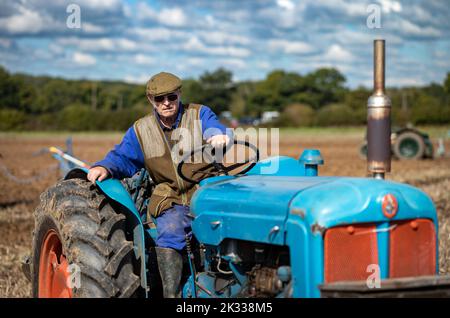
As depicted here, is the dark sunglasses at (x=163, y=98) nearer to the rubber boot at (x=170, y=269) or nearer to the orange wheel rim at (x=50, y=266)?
the rubber boot at (x=170, y=269)

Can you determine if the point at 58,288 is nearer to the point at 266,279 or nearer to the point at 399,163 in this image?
the point at 266,279

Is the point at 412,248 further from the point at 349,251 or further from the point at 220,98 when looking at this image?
the point at 220,98

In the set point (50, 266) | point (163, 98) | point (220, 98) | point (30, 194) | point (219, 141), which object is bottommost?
point (30, 194)

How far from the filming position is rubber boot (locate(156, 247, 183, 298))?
13.3 ft

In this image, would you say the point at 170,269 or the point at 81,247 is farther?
the point at 170,269

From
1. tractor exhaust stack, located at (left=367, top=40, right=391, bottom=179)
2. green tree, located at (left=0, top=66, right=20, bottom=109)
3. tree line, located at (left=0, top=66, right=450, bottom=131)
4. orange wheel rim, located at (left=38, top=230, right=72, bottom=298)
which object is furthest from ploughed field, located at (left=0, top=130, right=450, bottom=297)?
green tree, located at (left=0, top=66, right=20, bottom=109)

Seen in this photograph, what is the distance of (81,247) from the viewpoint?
3.78m

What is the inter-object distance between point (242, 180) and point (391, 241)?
3.24 ft

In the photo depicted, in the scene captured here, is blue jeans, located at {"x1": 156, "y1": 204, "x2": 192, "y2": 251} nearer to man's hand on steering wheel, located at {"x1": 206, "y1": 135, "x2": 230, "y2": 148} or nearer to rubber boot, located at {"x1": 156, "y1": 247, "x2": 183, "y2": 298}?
rubber boot, located at {"x1": 156, "y1": 247, "x2": 183, "y2": 298}

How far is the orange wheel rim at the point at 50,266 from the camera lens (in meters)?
4.32

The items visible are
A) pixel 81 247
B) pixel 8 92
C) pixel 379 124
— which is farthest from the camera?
pixel 8 92

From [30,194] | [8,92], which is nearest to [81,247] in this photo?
[30,194]

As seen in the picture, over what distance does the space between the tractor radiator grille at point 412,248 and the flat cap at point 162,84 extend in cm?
170

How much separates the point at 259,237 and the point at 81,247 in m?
1.04
